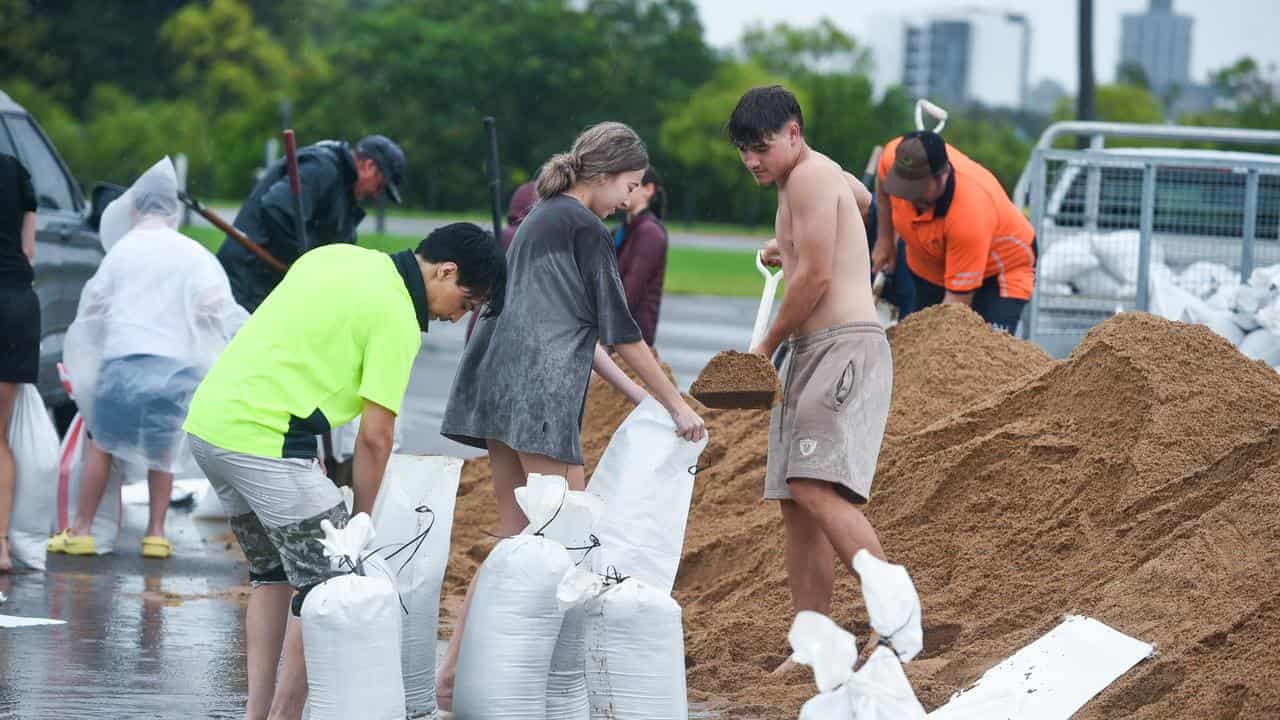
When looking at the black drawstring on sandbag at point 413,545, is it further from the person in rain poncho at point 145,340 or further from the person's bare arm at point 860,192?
the person in rain poncho at point 145,340

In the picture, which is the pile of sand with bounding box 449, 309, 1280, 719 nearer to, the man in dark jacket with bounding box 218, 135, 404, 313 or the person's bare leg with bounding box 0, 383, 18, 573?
the man in dark jacket with bounding box 218, 135, 404, 313

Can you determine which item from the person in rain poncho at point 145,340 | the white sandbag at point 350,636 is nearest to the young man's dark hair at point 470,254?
the white sandbag at point 350,636

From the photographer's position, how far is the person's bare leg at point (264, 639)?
14.6ft

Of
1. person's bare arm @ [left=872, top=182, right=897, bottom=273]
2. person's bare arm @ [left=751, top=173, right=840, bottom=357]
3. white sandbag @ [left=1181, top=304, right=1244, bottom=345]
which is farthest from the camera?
white sandbag @ [left=1181, top=304, right=1244, bottom=345]

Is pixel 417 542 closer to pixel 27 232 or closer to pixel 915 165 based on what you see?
pixel 27 232

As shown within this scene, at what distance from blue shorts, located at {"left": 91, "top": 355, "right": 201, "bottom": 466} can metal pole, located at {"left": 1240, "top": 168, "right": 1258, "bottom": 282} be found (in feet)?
21.0

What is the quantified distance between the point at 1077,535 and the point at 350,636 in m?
2.74

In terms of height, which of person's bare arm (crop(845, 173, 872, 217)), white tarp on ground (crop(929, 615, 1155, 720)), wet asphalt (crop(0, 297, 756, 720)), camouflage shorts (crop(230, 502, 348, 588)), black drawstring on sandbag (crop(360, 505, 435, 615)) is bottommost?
wet asphalt (crop(0, 297, 756, 720))

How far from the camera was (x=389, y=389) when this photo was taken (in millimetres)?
4172

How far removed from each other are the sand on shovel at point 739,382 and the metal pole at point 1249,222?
577cm

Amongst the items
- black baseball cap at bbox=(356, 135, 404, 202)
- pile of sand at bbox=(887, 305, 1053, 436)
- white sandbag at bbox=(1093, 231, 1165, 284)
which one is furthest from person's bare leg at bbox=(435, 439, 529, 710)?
white sandbag at bbox=(1093, 231, 1165, 284)

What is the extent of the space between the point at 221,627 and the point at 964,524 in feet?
9.17

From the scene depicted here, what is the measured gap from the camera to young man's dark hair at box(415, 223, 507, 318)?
14.3ft

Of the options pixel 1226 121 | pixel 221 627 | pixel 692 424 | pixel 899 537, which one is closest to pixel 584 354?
pixel 692 424
